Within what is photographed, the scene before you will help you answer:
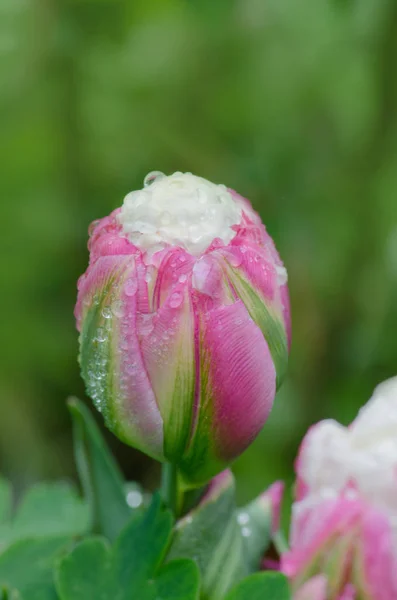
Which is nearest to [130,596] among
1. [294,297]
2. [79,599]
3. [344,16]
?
[79,599]

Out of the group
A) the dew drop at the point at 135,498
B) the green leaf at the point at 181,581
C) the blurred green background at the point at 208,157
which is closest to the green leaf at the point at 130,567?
the green leaf at the point at 181,581

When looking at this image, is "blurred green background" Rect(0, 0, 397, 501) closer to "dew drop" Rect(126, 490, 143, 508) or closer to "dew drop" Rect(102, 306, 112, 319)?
"dew drop" Rect(126, 490, 143, 508)

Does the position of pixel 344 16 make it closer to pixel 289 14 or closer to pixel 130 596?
pixel 289 14

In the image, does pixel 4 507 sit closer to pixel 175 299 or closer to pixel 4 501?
pixel 4 501

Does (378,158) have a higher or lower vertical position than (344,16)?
lower

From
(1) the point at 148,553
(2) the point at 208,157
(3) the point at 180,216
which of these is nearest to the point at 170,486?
(1) the point at 148,553

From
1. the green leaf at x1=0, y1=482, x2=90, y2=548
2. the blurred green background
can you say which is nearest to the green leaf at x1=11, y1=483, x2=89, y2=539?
the green leaf at x1=0, y1=482, x2=90, y2=548
